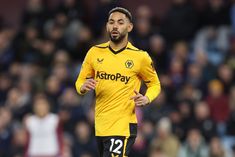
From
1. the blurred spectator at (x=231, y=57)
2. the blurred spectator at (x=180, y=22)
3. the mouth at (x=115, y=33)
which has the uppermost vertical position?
the blurred spectator at (x=180, y=22)

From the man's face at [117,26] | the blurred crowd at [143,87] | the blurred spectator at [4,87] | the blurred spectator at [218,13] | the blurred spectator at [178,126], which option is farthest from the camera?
the blurred spectator at [218,13]

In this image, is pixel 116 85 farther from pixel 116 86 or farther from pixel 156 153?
pixel 156 153

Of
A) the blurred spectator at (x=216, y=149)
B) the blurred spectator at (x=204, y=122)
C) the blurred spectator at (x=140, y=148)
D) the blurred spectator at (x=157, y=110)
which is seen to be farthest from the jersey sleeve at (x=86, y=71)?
the blurred spectator at (x=157, y=110)

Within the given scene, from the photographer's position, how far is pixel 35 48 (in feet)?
55.8

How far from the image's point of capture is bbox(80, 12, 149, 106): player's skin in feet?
24.7

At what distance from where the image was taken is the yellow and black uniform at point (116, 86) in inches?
305

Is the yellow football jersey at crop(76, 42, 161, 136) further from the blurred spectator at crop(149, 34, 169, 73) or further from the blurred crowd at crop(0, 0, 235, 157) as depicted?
the blurred spectator at crop(149, 34, 169, 73)

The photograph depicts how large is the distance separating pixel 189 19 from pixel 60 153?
16.6 ft

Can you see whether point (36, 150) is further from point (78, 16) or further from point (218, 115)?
point (78, 16)

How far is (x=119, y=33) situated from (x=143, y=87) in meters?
6.66

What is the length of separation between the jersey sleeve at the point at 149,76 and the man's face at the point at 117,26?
1.09 ft

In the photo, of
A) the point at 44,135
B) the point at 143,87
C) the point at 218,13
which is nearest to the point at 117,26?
the point at 44,135

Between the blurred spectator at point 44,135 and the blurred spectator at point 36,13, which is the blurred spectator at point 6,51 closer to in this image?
the blurred spectator at point 36,13

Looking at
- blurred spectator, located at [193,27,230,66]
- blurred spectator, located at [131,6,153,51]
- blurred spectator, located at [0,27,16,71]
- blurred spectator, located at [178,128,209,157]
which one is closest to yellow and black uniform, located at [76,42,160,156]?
blurred spectator, located at [178,128,209,157]
